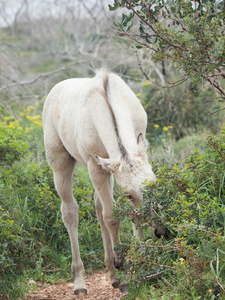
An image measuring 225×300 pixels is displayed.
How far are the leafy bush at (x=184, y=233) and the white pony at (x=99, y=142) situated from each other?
252 millimetres

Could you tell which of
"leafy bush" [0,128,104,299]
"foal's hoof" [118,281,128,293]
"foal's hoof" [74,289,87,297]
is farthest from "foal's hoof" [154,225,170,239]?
"leafy bush" [0,128,104,299]

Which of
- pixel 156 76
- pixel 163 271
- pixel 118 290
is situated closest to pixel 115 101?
pixel 163 271

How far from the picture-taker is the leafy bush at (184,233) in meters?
3.56

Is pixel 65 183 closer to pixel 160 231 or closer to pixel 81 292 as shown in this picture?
pixel 81 292

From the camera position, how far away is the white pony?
4.14 metres

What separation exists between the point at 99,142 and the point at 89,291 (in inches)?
72.6

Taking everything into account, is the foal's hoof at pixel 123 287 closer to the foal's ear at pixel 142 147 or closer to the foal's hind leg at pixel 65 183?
the foal's hind leg at pixel 65 183

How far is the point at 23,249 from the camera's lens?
4.73m

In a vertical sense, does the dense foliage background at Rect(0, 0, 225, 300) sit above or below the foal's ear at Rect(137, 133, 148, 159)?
below

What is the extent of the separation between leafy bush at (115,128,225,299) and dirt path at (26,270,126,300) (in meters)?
0.96

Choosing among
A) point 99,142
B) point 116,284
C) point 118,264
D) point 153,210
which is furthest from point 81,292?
point 99,142

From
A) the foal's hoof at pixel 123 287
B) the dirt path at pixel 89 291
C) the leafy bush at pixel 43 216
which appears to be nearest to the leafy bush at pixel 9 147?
the leafy bush at pixel 43 216

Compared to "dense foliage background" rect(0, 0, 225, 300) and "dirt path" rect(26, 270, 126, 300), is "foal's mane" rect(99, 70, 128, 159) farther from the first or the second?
"dirt path" rect(26, 270, 126, 300)

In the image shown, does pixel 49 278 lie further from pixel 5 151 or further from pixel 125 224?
pixel 5 151
